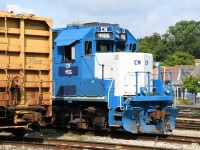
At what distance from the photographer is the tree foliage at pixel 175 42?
12875cm

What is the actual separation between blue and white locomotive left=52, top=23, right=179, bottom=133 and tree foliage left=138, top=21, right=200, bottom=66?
353ft

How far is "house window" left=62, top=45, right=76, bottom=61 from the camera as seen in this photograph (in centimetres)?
1606

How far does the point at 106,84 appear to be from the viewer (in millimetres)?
15172

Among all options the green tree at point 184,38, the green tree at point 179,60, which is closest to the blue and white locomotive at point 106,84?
the green tree at point 179,60

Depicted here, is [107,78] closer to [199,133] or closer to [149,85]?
[149,85]

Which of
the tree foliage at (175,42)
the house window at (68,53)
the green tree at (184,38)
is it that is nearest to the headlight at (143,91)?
the house window at (68,53)

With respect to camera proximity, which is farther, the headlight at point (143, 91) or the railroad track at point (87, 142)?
the headlight at point (143, 91)

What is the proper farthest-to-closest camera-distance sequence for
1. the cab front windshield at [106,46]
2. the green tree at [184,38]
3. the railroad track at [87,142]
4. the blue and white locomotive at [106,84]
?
the green tree at [184,38] → the cab front windshield at [106,46] → the blue and white locomotive at [106,84] → the railroad track at [87,142]

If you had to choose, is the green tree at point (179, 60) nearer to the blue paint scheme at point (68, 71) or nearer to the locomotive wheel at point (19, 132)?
the blue paint scheme at point (68, 71)

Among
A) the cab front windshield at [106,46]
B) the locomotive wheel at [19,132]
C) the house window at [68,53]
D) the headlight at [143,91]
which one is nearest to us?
the locomotive wheel at [19,132]

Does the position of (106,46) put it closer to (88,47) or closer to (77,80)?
(88,47)

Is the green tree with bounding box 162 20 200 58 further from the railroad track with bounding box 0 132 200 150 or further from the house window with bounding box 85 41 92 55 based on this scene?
the railroad track with bounding box 0 132 200 150

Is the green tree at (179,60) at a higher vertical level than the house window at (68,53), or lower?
higher

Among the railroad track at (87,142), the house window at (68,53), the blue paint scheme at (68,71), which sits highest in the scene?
the house window at (68,53)
